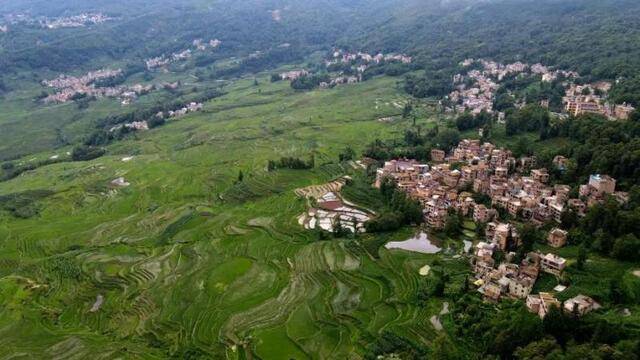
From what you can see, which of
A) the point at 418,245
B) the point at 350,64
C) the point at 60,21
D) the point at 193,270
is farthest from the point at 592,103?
the point at 60,21

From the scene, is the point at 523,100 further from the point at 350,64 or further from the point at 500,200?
the point at 350,64

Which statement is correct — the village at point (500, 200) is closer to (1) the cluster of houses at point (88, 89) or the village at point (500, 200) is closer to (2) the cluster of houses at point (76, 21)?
(1) the cluster of houses at point (88, 89)

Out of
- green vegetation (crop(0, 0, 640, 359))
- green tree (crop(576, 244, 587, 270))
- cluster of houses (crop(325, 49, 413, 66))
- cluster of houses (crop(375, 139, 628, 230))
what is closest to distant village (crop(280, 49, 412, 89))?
cluster of houses (crop(325, 49, 413, 66))

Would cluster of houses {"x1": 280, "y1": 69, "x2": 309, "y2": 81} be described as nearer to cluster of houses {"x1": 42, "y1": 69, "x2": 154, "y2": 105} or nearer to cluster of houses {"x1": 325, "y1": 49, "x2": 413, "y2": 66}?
cluster of houses {"x1": 325, "y1": 49, "x2": 413, "y2": 66}

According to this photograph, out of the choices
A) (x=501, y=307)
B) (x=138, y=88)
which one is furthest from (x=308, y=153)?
(x=138, y=88)

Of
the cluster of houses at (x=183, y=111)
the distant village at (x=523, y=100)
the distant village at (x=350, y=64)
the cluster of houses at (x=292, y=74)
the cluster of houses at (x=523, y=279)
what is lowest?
the cluster of houses at (x=292, y=74)

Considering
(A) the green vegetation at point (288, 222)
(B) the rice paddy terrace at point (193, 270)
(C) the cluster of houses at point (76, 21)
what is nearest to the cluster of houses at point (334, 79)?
(A) the green vegetation at point (288, 222)

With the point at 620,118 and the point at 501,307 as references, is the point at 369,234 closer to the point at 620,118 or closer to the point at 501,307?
the point at 501,307
